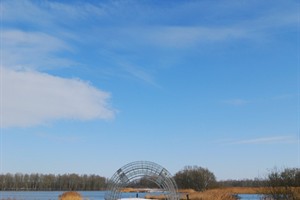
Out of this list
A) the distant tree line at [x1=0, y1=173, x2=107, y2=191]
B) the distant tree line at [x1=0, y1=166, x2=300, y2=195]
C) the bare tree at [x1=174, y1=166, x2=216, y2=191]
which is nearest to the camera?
the distant tree line at [x1=0, y1=166, x2=300, y2=195]

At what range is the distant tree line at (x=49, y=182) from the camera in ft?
252

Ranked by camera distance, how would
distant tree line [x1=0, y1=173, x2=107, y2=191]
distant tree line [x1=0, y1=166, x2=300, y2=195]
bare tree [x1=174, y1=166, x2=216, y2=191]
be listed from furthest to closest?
distant tree line [x1=0, y1=173, x2=107, y2=191]
bare tree [x1=174, y1=166, x2=216, y2=191]
distant tree line [x1=0, y1=166, x2=300, y2=195]

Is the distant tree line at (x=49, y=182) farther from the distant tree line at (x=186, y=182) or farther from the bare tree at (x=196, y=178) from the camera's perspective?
the bare tree at (x=196, y=178)

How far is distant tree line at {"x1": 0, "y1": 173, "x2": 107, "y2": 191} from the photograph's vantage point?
7688 cm

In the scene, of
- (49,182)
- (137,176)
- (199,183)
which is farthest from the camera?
(49,182)

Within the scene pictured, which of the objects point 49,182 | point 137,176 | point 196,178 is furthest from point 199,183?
point 49,182

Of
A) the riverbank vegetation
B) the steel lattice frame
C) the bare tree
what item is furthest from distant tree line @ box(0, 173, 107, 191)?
the steel lattice frame

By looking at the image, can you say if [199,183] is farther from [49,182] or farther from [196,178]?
[49,182]

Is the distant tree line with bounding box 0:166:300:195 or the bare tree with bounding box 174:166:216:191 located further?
the bare tree with bounding box 174:166:216:191

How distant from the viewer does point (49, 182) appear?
84125 mm

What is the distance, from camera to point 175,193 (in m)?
14.6

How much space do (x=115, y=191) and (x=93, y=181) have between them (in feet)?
215

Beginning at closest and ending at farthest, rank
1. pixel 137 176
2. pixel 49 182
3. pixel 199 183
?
pixel 137 176 → pixel 199 183 → pixel 49 182

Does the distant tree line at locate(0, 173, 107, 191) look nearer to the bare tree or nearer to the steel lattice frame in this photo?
the bare tree
